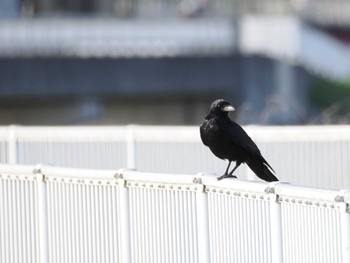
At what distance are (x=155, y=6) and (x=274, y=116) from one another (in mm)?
10057

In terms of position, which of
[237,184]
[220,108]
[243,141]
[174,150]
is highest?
[174,150]

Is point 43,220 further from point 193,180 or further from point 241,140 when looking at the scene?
point 193,180

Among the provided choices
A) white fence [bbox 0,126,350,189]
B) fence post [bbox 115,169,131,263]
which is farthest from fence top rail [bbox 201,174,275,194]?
white fence [bbox 0,126,350,189]

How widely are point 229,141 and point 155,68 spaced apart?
16744 mm

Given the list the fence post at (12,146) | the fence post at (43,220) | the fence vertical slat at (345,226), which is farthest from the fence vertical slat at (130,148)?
the fence vertical slat at (345,226)

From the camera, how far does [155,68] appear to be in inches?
1050

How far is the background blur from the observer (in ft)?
84.0

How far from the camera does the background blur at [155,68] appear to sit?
25.6 metres

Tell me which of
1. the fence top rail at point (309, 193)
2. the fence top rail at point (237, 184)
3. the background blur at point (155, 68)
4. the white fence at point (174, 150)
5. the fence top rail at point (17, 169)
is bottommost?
the fence top rail at point (309, 193)

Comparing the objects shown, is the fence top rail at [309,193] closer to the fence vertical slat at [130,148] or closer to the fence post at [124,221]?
the fence post at [124,221]

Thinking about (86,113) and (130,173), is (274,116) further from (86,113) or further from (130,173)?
(130,173)

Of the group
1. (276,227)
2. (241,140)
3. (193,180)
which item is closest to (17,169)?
(241,140)

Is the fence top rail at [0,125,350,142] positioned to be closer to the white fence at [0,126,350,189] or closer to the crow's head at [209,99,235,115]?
the white fence at [0,126,350,189]

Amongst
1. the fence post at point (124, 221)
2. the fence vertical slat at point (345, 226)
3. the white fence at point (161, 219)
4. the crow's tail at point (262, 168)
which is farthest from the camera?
the crow's tail at point (262, 168)
